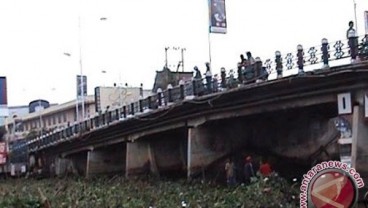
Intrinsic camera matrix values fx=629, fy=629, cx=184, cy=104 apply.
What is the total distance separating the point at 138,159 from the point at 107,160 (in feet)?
39.4

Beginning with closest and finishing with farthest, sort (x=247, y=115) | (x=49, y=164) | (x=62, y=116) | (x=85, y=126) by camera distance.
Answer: (x=247, y=115) < (x=85, y=126) < (x=49, y=164) < (x=62, y=116)

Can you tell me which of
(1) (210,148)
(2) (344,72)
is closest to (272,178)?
(2) (344,72)

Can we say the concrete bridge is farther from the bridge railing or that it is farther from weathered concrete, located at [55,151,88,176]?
weathered concrete, located at [55,151,88,176]

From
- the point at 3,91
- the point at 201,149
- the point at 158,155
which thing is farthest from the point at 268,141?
the point at 3,91

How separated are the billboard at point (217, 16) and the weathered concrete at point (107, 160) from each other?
20406 millimetres

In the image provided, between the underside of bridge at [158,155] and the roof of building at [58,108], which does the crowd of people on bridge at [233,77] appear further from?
the roof of building at [58,108]

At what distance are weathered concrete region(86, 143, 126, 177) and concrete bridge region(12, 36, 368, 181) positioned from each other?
0.30 feet

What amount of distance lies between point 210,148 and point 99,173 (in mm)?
19181

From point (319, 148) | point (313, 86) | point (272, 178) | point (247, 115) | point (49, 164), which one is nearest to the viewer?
point (272, 178)

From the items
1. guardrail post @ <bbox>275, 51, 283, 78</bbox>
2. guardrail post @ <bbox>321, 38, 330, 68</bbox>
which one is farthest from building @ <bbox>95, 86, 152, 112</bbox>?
guardrail post @ <bbox>321, 38, 330, 68</bbox>

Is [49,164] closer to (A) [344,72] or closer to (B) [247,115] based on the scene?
(B) [247,115]

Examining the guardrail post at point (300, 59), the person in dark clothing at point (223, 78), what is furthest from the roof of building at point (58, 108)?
the guardrail post at point (300, 59)

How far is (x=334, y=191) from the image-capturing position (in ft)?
15.8

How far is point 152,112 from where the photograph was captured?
39.4m
